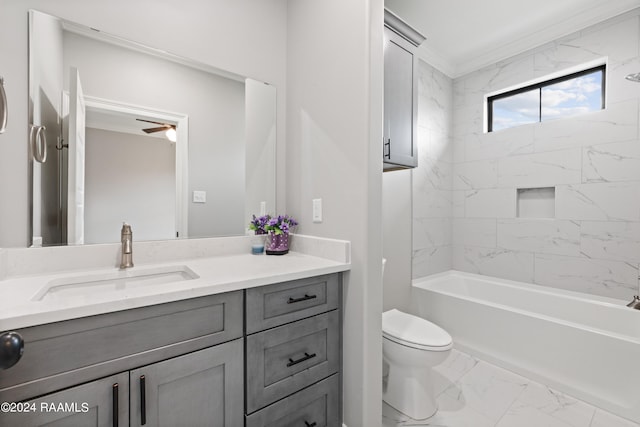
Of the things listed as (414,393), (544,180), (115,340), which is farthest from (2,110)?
(544,180)

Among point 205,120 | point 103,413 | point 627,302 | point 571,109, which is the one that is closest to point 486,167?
point 571,109

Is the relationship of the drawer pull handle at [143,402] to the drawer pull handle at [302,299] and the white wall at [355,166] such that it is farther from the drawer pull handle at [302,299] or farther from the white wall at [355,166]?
the white wall at [355,166]

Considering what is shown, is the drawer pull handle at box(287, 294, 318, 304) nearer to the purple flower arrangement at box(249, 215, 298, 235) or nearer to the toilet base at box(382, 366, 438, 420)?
the purple flower arrangement at box(249, 215, 298, 235)

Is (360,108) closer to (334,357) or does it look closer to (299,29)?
(299,29)

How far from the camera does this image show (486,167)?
3004 mm

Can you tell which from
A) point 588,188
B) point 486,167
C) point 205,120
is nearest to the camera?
point 205,120

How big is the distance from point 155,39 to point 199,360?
150 cm

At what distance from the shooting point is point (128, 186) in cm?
140

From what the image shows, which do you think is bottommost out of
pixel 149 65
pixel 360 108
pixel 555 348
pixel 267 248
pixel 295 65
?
pixel 555 348

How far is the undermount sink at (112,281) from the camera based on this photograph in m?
1.06

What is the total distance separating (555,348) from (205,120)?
270 centimetres

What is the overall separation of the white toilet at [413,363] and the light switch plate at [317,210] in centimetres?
81

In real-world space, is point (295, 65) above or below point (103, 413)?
above

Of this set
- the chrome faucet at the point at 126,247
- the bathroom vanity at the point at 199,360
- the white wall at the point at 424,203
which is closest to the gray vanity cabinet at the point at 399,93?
the white wall at the point at 424,203
